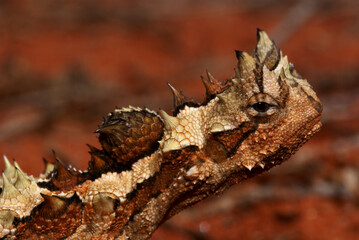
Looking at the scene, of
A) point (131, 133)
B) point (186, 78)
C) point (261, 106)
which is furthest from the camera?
point (186, 78)

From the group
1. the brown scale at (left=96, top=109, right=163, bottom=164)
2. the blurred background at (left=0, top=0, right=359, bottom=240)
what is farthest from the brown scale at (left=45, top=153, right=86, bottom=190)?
the blurred background at (left=0, top=0, right=359, bottom=240)

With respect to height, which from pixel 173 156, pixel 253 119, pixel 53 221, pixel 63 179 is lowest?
pixel 53 221

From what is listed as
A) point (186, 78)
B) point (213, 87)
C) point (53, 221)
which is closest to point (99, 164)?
point (53, 221)

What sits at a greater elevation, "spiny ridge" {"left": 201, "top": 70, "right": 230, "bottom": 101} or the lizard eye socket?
"spiny ridge" {"left": 201, "top": 70, "right": 230, "bottom": 101}

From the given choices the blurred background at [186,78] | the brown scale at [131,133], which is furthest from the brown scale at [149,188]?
the blurred background at [186,78]

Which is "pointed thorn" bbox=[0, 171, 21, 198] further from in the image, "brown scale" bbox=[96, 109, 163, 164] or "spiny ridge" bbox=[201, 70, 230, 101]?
"spiny ridge" bbox=[201, 70, 230, 101]

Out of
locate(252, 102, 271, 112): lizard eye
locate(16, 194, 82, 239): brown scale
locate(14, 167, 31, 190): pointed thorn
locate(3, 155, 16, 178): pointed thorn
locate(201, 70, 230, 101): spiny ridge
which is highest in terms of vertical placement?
locate(201, 70, 230, 101): spiny ridge

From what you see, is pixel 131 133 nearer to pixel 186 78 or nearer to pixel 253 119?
pixel 253 119
